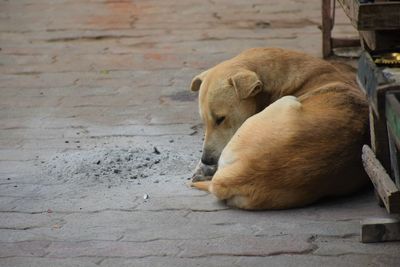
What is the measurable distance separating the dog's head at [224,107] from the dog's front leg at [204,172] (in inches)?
2.6

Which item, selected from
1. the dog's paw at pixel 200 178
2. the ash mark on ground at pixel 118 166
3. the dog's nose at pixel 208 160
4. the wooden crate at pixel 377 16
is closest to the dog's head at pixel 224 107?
the dog's nose at pixel 208 160

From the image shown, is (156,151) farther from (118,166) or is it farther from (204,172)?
(204,172)

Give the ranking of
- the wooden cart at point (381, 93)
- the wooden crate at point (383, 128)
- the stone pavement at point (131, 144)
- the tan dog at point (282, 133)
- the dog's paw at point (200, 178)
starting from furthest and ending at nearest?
the dog's paw at point (200, 178) < the tan dog at point (282, 133) < the stone pavement at point (131, 144) < the wooden cart at point (381, 93) < the wooden crate at point (383, 128)

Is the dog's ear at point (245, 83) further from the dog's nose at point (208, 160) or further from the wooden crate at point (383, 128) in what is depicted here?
the wooden crate at point (383, 128)

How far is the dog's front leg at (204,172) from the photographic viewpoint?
21.2 feet

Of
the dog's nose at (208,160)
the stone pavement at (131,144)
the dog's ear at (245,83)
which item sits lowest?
the stone pavement at (131,144)

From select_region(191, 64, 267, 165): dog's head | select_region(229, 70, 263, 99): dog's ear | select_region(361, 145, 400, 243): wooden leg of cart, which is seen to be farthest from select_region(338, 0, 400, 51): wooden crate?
select_region(191, 64, 267, 165): dog's head

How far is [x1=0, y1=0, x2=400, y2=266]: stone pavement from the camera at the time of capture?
5410mm

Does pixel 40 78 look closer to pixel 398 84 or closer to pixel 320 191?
pixel 320 191

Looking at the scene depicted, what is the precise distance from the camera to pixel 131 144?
735cm

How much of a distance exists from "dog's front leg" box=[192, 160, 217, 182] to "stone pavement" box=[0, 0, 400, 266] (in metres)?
0.13

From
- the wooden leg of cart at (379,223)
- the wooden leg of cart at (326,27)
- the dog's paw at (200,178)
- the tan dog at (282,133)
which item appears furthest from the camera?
the wooden leg of cart at (326,27)

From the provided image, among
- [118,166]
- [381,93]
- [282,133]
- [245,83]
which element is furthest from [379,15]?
[118,166]

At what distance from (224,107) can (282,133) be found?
3.14ft
